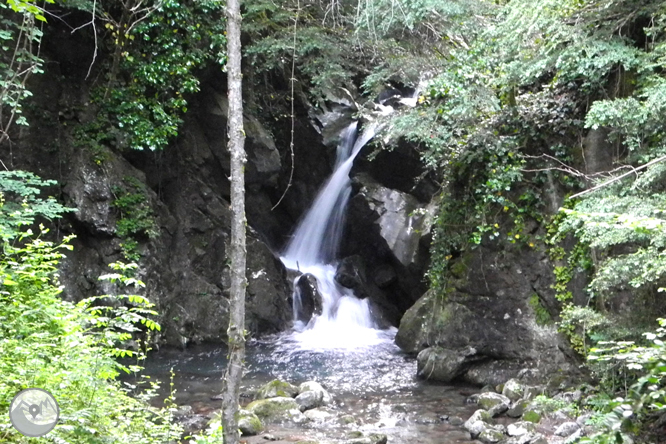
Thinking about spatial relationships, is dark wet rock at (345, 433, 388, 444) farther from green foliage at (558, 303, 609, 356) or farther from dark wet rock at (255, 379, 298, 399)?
green foliage at (558, 303, 609, 356)

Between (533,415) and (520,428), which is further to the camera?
(533,415)

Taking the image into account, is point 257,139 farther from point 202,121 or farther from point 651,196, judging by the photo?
point 651,196

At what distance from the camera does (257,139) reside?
601 inches

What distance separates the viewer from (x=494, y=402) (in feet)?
28.0

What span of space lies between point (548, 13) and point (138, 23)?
8265 millimetres

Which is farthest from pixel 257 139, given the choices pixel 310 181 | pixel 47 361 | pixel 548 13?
pixel 47 361

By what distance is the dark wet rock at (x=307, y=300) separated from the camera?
15.2 meters

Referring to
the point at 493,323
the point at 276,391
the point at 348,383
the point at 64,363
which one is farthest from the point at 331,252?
the point at 64,363

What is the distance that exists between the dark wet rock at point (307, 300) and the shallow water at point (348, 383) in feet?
2.77

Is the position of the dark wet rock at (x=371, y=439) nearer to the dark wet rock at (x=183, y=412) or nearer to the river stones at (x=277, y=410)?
the river stones at (x=277, y=410)

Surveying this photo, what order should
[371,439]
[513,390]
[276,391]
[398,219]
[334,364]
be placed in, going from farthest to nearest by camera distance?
1. [398,219]
2. [334,364]
3. [276,391]
4. [513,390]
5. [371,439]

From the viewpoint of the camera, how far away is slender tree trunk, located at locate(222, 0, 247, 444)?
16.0 feet

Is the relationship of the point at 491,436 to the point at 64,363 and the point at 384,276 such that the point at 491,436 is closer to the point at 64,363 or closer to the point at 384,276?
the point at 64,363
